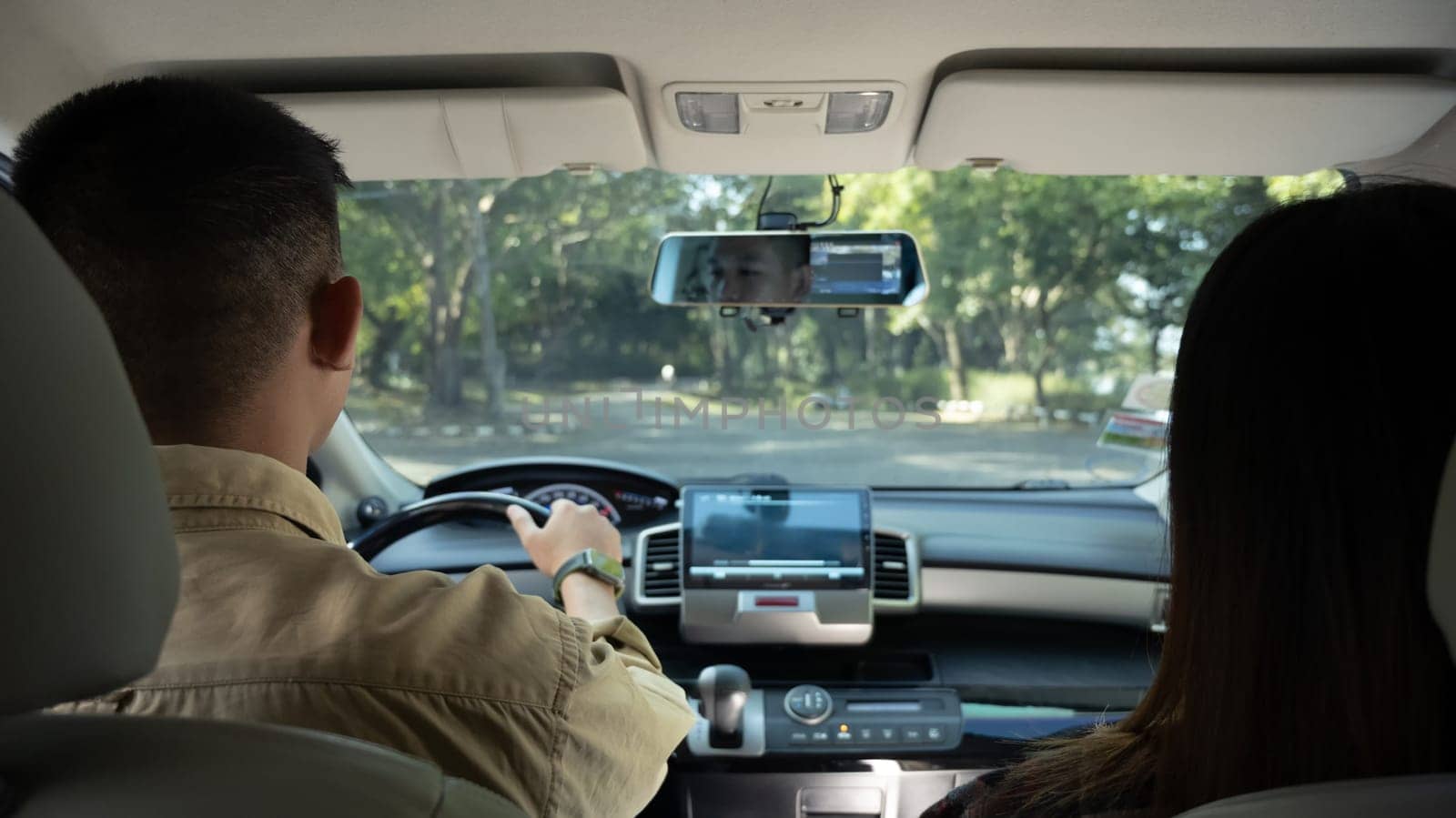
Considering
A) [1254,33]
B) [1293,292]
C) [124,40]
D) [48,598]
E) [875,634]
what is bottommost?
[875,634]

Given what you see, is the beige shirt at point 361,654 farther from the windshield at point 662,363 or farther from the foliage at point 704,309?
the windshield at point 662,363

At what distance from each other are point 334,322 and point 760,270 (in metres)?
1.79

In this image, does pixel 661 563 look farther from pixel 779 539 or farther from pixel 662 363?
pixel 662 363

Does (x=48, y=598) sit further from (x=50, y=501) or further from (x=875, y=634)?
(x=875, y=634)

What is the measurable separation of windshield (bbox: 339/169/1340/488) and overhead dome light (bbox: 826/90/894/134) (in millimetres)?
1072

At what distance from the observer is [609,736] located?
1361 mm

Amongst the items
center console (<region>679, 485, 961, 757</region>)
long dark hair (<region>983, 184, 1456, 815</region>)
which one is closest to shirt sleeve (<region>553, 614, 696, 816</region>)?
long dark hair (<region>983, 184, 1456, 815</region>)

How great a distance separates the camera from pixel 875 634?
3521mm

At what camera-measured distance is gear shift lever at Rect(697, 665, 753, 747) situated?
9.52 ft

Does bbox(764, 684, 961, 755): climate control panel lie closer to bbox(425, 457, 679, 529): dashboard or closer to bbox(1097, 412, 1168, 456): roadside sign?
bbox(425, 457, 679, 529): dashboard

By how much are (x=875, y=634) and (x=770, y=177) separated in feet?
5.22

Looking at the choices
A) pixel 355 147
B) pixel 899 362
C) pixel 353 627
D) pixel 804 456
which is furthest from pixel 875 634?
pixel 353 627

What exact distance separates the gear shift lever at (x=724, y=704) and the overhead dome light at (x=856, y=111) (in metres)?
1.55

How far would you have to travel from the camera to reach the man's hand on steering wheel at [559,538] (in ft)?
8.11
